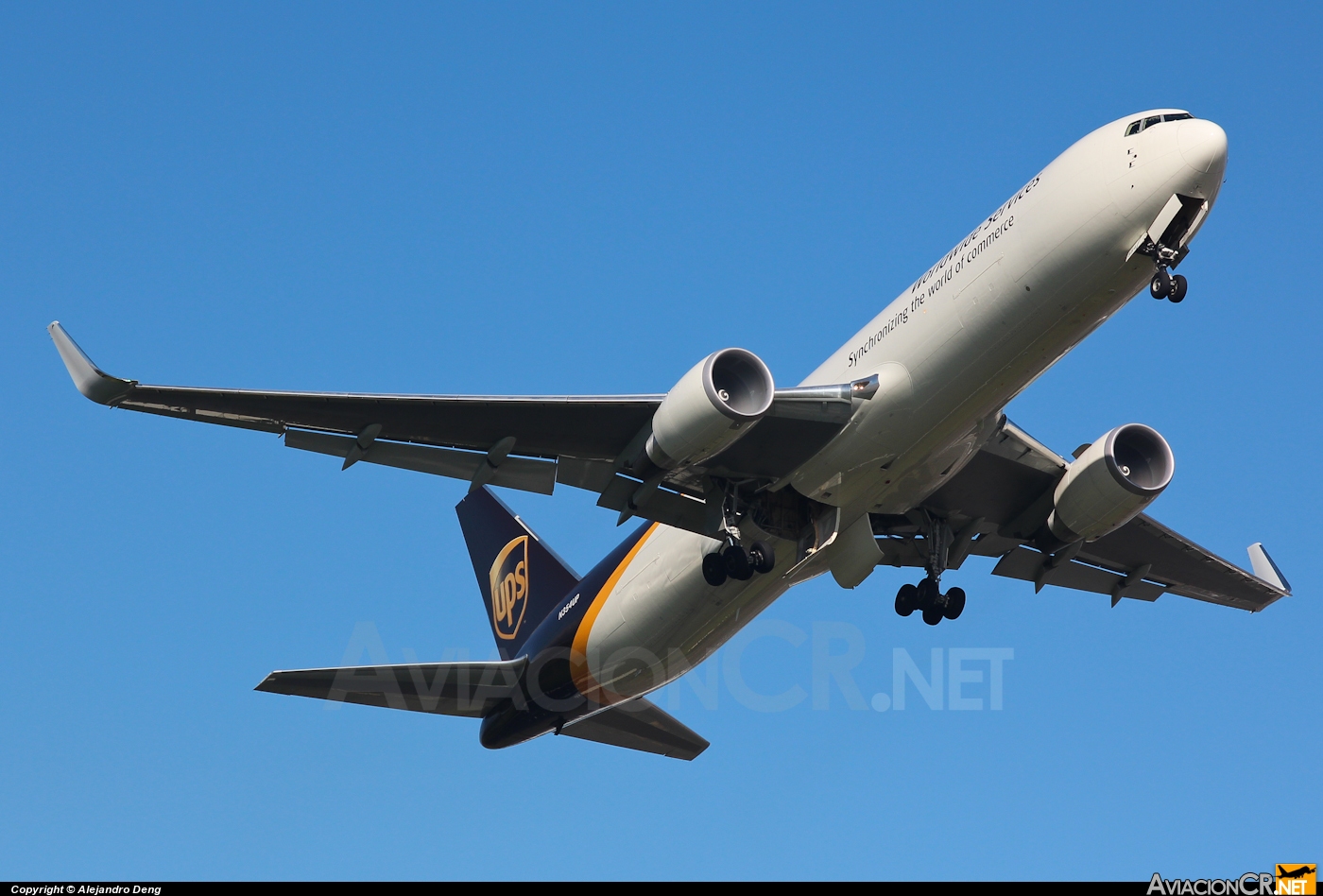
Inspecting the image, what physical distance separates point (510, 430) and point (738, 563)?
4.60 meters

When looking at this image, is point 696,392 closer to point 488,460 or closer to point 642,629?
point 488,460

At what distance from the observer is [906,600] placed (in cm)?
2642

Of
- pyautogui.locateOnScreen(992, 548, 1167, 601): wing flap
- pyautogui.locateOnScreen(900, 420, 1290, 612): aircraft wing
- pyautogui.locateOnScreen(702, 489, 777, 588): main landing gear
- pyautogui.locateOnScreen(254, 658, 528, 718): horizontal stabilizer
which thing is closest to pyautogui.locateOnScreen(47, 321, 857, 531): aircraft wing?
pyautogui.locateOnScreen(702, 489, 777, 588): main landing gear

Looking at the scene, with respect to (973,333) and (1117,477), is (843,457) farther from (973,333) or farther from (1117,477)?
(1117,477)

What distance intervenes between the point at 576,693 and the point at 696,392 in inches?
349

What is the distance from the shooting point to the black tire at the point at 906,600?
26375 mm

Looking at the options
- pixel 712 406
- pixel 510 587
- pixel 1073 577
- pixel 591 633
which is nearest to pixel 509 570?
pixel 510 587

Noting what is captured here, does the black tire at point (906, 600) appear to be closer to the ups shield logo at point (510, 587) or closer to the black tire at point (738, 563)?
the black tire at point (738, 563)

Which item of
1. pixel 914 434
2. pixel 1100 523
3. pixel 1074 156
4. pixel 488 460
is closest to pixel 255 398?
pixel 488 460

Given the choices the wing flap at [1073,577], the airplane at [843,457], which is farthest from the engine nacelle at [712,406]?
the wing flap at [1073,577]

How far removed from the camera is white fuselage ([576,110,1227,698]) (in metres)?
19.7

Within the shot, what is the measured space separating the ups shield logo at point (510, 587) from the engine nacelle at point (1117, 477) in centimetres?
1234

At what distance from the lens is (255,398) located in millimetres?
21000

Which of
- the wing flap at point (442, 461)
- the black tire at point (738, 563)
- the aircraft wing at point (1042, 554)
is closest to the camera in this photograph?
the wing flap at point (442, 461)
